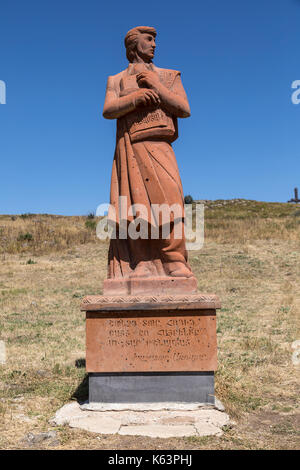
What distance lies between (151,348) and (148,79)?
9.81ft

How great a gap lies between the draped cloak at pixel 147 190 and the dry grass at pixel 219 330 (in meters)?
1.69

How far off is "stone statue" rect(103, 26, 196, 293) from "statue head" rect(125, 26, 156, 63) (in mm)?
67

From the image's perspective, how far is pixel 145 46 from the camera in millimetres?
5605

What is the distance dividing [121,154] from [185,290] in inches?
69.0

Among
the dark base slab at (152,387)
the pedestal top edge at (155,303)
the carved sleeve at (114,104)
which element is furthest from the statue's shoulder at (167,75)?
the dark base slab at (152,387)

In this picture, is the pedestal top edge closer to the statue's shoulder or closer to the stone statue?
the stone statue

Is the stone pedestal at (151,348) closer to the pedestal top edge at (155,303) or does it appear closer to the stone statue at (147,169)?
the pedestal top edge at (155,303)

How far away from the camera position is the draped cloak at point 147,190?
17.1 feet

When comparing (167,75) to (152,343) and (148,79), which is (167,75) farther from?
(152,343)

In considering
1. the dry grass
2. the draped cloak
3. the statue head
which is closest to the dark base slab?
the dry grass

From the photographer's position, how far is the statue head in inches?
220

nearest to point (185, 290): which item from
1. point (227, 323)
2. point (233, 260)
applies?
point (227, 323)

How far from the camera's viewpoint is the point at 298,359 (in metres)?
6.93
